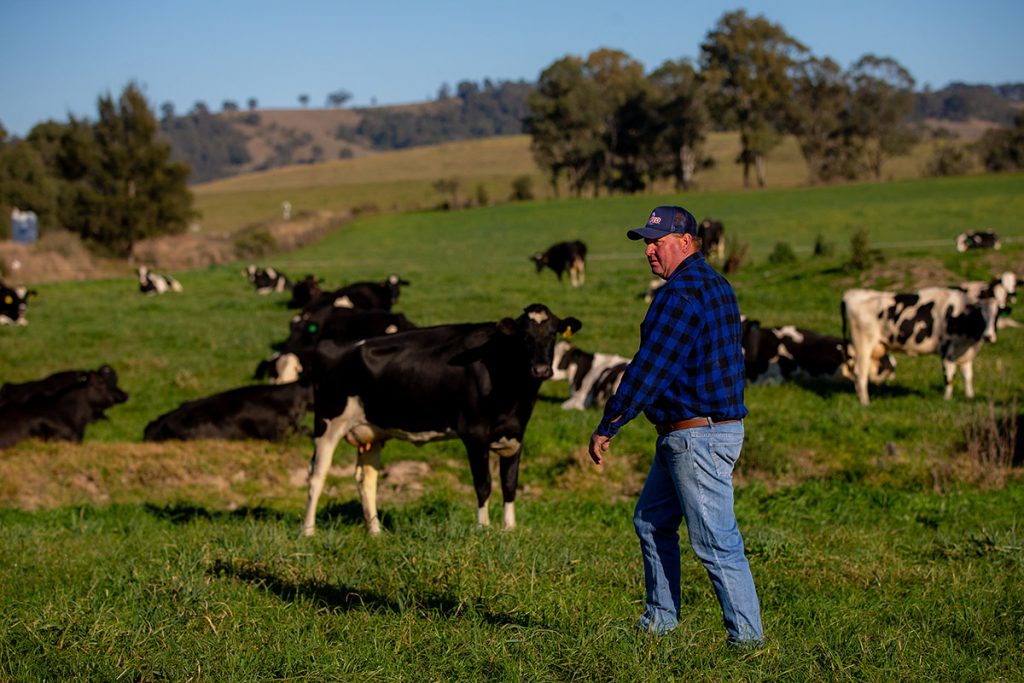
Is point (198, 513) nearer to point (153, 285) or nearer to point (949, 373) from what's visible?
point (949, 373)

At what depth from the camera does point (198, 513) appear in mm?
11000

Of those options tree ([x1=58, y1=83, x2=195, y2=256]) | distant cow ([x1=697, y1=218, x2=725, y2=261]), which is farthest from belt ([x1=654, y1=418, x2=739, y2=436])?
tree ([x1=58, y1=83, x2=195, y2=256])

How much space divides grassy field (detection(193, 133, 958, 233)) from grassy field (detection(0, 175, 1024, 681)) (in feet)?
231

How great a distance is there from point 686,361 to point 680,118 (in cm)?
8622

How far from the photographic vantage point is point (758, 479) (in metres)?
11.8

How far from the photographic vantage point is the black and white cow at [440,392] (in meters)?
9.30

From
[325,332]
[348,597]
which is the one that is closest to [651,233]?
[348,597]

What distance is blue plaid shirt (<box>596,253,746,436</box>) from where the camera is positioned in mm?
5445

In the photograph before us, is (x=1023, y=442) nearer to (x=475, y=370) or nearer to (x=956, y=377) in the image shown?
(x=956, y=377)

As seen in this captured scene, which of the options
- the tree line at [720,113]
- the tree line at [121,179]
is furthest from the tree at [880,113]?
the tree line at [121,179]

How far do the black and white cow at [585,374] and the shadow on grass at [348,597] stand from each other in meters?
8.75

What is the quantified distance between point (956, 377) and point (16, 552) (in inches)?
530

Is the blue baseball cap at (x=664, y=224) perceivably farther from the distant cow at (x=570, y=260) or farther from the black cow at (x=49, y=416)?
the distant cow at (x=570, y=260)

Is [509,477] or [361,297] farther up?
[361,297]
